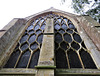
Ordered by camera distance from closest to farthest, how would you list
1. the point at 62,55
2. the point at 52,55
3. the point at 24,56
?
the point at 52,55
the point at 62,55
the point at 24,56

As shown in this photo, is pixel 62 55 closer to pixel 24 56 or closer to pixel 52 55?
pixel 52 55

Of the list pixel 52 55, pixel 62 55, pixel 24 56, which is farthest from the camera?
pixel 24 56

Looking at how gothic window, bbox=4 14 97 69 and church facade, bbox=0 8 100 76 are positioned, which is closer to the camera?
church facade, bbox=0 8 100 76

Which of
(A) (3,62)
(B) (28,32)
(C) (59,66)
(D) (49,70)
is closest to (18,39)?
(B) (28,32)

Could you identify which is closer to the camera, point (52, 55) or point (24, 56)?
point (52, 55)

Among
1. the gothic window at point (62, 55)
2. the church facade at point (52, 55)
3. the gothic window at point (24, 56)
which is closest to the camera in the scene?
the church facade at point (52, 55)

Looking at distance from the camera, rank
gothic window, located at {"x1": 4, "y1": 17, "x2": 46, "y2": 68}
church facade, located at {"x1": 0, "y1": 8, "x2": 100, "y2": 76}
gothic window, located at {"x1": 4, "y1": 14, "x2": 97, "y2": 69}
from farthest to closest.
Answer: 1. gothic window, located at {"x1": 4, "y1": 17, "x2": 46, "y2": 68}
2. gothic window, located at {"x1": 4, "y1": 14, "x2": 97, "y2": 69}
3. church facade, located at {"x1": 0, "y1": 8, "x2": 100, "y2": 76}

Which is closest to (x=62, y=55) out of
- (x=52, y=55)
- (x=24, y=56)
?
(x=52, y=55)

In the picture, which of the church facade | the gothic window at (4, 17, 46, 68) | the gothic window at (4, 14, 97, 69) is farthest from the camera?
the gothic window at (4, 17, 46, 68)

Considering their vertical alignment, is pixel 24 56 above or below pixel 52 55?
above

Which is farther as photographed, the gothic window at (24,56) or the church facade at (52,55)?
the gothic window at (24,56)

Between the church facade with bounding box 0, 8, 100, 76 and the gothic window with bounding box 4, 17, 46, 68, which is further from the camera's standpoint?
the gothic window with bounding box 4, 17, 46, 68

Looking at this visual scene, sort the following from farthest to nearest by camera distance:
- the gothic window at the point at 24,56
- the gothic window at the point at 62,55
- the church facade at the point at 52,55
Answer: the gothic window at the point at 24,56 < the gothic window at the point at 62,55 < the church facade at the point at 52,55

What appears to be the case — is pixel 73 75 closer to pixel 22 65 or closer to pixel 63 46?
pixel 63 46
